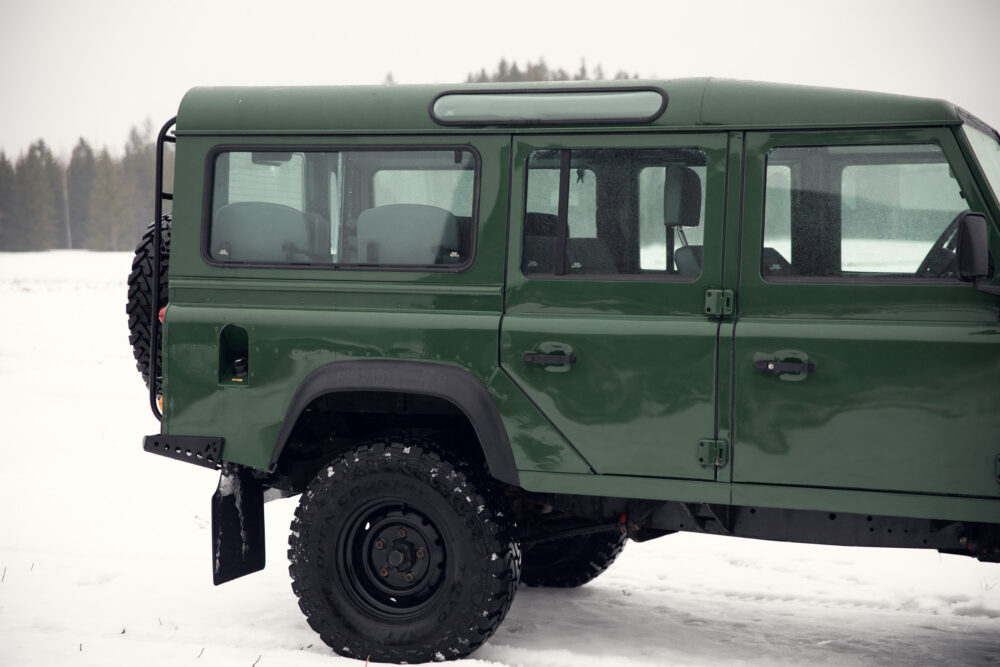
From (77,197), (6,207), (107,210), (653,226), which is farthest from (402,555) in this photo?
(77,197)

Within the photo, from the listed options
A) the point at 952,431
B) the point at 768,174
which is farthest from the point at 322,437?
the point at 952,431

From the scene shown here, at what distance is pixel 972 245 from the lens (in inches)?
168

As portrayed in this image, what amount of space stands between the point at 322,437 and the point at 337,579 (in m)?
0.76

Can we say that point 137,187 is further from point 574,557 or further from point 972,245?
point 972,245

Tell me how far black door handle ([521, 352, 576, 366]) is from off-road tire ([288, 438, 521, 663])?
0.60 m

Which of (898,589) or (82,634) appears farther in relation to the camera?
(898,589)

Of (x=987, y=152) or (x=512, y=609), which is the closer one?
(x=987, y=152)

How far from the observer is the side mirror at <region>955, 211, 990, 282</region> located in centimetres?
426

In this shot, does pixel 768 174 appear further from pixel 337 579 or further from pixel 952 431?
pixel 337 579

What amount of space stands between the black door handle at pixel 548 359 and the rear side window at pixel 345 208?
20.8 inches

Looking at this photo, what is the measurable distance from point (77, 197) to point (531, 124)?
9224cm

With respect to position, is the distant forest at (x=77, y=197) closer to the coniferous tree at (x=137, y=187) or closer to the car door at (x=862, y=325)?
the coniferous tree at (x=137, y=187)

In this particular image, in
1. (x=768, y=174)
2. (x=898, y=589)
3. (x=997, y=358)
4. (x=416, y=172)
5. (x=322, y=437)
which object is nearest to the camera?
(x=997, y=358)

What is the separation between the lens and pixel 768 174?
4.76 m
